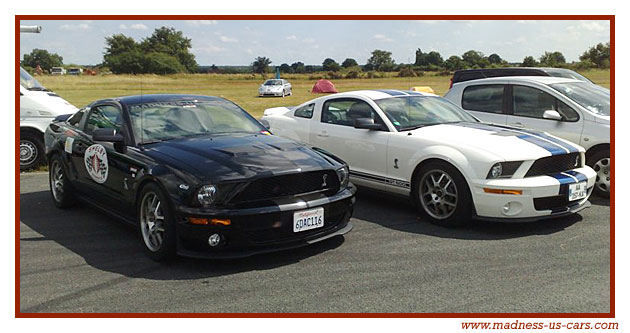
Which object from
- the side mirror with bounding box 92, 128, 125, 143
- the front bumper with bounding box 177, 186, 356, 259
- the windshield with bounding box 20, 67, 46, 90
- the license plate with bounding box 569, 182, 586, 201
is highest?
the windshield with bounding box 20, 67, 46, 90

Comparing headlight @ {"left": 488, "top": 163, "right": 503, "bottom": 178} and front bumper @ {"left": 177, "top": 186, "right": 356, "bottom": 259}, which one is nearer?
front bumper @ {"left": 177, "top": 186, "right": 356, "bottom": 259}

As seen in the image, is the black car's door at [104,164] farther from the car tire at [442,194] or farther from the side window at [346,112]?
the car tire at [442,194]

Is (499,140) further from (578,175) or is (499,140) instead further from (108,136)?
(108,136)

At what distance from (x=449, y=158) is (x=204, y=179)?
8.33 feet

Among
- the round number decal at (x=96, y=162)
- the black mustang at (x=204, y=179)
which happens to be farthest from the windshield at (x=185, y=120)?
the round number decal at (x=96, y=162)

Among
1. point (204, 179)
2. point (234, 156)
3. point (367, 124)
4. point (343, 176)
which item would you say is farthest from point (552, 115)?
point (204, 179)

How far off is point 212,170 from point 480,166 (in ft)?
8.56

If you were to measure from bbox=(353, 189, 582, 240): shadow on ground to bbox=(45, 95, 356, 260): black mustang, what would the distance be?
0.93m

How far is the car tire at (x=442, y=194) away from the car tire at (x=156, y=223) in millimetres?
2705

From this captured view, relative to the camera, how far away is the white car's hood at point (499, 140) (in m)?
5.60

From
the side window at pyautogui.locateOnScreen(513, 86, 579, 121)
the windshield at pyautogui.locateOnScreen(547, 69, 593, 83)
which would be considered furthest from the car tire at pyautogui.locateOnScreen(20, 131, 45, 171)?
the windshield at pyautogui.locateOnScreen(547, 69, 593, 83)

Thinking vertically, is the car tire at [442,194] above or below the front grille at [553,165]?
below

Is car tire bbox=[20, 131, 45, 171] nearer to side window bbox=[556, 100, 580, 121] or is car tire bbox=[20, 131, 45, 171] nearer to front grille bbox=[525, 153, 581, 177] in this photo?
front grille bbox=[525, 153, 581, 177]

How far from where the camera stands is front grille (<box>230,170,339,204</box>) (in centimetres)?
464
